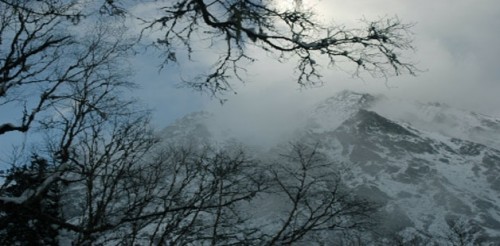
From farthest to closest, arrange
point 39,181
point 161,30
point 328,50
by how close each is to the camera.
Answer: point 39,181
point 161,30
point 328,50

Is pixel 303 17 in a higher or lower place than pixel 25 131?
lower

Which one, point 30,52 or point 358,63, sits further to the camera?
point 30,52

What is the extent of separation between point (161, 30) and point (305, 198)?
539cm

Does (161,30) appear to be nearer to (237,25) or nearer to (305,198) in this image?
(237,25)

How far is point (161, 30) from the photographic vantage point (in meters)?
6.61

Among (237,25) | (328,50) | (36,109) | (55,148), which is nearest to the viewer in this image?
(237,25)

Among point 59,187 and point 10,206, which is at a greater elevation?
point 59,187

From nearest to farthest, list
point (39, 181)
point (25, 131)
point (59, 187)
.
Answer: point (39, 181) → point (25, 131) → point (59, 187)

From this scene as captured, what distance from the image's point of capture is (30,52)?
852 centimetres

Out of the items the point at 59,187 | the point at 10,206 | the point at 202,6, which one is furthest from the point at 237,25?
the point at 59,187

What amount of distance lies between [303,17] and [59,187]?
8.27 meters

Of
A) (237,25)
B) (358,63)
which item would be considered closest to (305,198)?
(358,63)

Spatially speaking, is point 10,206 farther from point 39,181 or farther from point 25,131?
point 25,131

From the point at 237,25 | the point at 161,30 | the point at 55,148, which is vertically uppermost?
the point at 55,148
